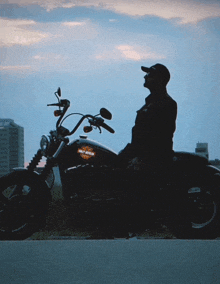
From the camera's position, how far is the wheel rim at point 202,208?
5.49 metres

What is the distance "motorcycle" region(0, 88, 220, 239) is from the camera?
519 centimetres

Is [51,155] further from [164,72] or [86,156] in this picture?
[164,72]

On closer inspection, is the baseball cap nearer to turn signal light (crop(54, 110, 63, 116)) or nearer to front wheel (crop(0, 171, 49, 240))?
turn signal light (crop(54, 110, 63, 116))

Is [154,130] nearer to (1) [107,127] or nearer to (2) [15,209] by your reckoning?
(1) [107,127]

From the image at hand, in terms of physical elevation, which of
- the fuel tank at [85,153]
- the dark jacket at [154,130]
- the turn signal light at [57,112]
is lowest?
the fuel tank at [85,153]

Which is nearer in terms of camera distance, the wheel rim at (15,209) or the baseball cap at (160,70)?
the wheel rim at (15,209)

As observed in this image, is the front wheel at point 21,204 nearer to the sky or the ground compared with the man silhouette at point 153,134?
nearer to the ground

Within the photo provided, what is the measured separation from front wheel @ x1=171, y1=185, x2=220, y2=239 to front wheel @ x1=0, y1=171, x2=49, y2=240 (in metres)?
1.62

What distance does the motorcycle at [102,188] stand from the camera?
519 centimetres

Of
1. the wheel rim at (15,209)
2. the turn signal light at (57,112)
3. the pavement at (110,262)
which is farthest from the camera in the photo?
the turn signal light at (57,112)

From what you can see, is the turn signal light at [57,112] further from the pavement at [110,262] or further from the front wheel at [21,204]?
the pavement at [110,262]

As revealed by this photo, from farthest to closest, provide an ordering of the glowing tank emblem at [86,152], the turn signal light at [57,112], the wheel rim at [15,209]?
the turn signal light at [57,112], the wheel rim at [15,209], the glowing tank emblem at [86,152]

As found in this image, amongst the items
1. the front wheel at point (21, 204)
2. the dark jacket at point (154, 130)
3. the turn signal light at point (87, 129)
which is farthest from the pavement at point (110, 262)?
the turn signal light at point (87, 129)

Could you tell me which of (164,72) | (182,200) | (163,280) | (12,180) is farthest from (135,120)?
(163,280)
